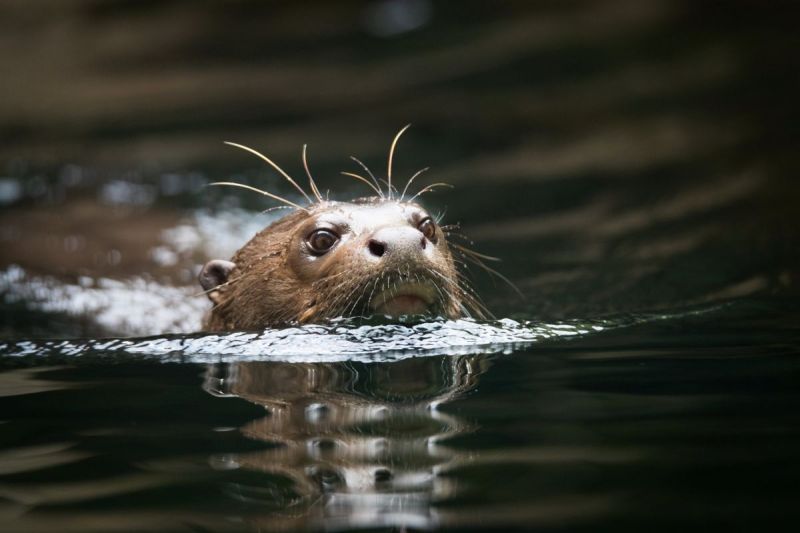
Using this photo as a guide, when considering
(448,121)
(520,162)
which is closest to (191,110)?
(448,121)

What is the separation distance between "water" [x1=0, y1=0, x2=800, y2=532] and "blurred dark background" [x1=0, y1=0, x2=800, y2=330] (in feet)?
0.08

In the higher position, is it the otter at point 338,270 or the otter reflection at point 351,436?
the otter at point 338,270

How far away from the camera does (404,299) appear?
325 centimetres

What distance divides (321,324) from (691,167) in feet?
15.0

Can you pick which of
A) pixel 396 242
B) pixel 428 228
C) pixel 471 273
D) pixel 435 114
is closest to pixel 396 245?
pixel 396 242

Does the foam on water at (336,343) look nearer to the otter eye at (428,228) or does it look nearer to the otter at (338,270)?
the otter at (338,270)

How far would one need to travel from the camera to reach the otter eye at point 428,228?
3557mm

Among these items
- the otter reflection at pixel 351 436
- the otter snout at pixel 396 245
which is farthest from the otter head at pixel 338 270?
the otter reflection at pixel 351 436

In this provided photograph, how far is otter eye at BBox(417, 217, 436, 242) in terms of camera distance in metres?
3.56

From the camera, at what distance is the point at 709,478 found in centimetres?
188

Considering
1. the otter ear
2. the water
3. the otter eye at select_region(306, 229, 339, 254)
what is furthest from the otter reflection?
the otter ear

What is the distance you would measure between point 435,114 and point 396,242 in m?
5.09

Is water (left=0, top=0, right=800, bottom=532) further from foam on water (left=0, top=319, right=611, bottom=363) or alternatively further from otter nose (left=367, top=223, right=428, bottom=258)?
otter nose (left=367, top=223, right=428, bottom=258)

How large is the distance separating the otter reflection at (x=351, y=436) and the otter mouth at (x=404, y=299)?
230mm
